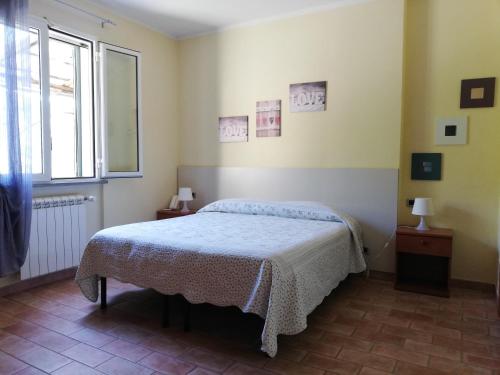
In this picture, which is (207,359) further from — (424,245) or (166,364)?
(424,245)

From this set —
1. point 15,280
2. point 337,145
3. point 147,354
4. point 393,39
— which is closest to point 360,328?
point 147,354

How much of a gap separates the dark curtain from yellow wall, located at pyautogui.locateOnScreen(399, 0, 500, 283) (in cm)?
330

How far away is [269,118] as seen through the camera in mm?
4086

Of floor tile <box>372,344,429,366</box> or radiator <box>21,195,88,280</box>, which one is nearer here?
floor tile <box>372,344,429,366</box>

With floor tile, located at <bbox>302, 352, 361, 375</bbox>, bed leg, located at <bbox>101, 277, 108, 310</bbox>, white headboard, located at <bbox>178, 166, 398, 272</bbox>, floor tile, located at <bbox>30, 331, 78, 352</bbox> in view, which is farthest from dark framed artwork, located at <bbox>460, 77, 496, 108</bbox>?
floor tile, located at <bbox>30, 331, 78, 352</bbox>

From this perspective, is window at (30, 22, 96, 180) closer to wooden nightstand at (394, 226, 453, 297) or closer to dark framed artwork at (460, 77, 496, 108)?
wooden nightstand at (394, 226, 453, 297)

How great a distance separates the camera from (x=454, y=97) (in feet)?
10.9

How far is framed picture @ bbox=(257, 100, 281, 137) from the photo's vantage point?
404 centimetres

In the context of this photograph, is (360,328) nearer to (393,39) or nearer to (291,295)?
(291,295)

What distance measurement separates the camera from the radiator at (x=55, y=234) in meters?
3.14

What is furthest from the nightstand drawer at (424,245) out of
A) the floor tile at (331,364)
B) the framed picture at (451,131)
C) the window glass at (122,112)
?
the window glass at (122,112)

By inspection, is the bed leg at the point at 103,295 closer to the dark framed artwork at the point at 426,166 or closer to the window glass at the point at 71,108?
the window glass at the point at 71,108

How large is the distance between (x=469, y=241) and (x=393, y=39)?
1959mm

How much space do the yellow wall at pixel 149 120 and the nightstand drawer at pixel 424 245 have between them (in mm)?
2734
